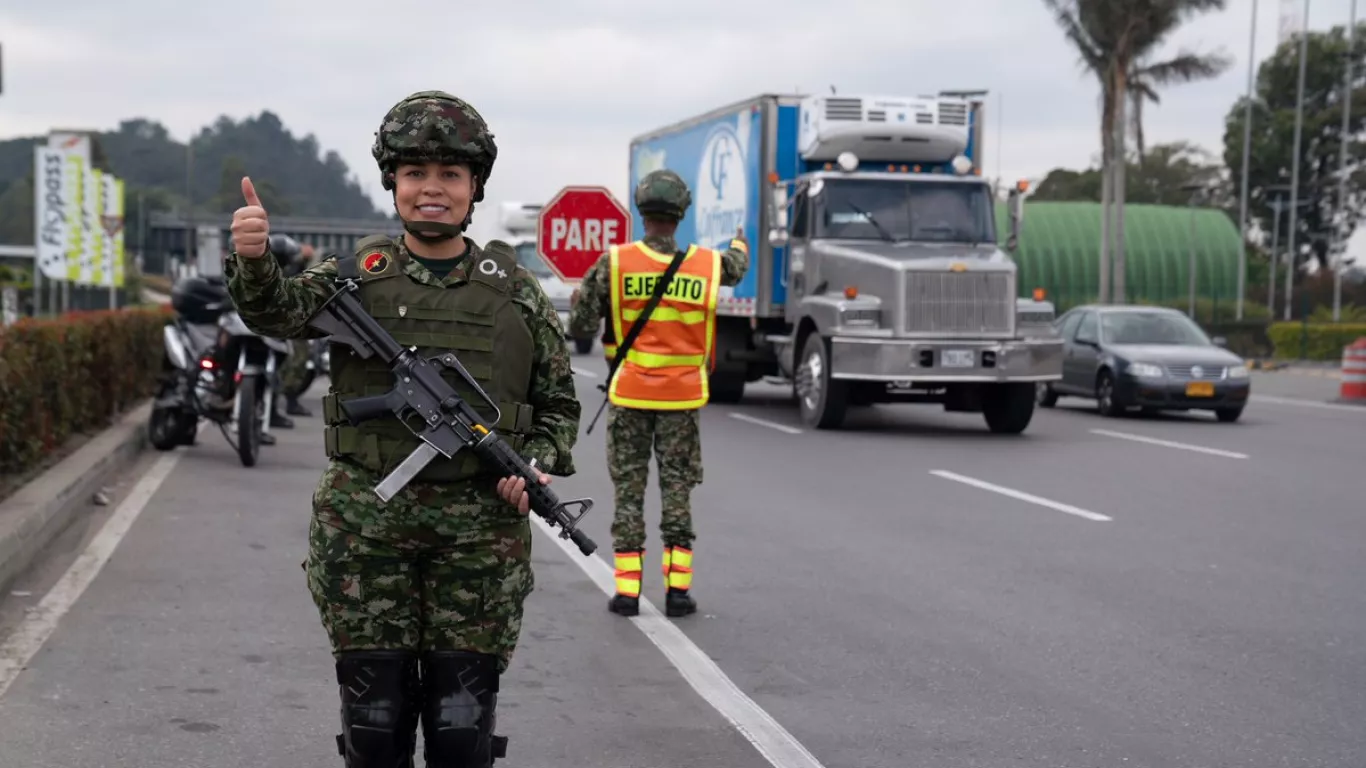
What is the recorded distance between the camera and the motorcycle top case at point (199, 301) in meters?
13.2

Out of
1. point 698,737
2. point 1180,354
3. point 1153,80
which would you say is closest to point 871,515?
point 698,737

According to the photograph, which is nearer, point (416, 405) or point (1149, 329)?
point (416, 405)

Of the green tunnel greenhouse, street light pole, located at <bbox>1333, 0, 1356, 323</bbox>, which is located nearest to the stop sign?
street light pole, located at <bbox>1333, 0, 1356, 323</bbox>

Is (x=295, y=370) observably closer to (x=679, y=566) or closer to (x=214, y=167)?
(x=679, y=566)

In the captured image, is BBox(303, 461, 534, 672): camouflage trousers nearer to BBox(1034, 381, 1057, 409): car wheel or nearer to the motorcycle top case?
the motorcycle top case

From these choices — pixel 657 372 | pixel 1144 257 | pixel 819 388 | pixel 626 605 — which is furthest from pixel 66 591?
pixel 1144 257

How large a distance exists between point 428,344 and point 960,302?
13.7 metres

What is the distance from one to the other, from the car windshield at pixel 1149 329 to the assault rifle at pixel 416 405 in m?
18.8

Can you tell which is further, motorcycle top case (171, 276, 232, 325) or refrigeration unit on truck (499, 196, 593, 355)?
refrigeration unit on truck (499, 196, 593, 355)

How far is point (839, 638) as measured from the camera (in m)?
6.94

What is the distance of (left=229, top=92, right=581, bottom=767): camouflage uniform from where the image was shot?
3574 millimetres

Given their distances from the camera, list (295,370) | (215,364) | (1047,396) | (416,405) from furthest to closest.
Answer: (1047,396) < (295,370) < (215,364) < (416,405)

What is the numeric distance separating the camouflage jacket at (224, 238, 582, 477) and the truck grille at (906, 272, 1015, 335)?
42.9 ft

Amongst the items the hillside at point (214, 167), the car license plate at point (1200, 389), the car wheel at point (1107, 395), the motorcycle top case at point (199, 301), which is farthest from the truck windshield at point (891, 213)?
the hillside at point (214, 167)
